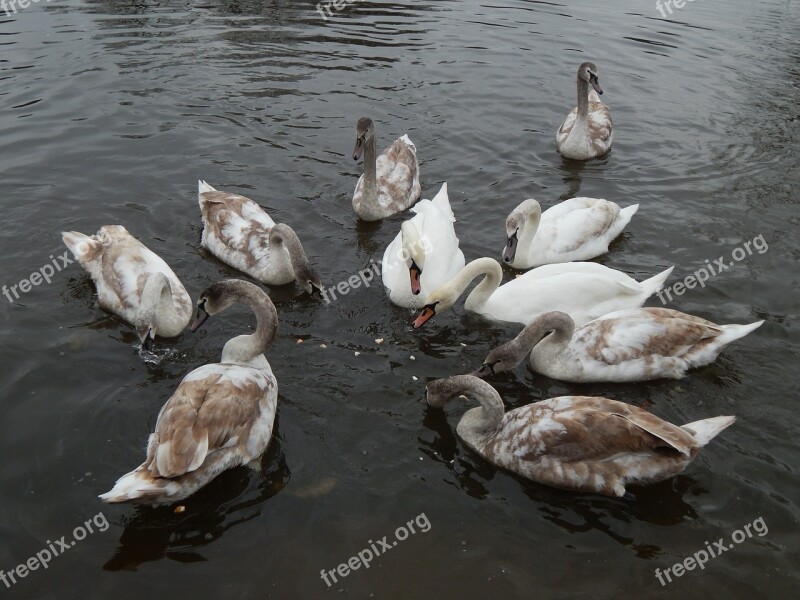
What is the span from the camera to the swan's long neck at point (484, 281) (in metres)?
9.47

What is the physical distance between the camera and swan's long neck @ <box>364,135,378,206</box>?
1185 cm

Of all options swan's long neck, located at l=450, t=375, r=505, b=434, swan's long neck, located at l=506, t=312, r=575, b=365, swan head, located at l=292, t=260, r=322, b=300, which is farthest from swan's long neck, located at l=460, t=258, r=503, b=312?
swan's long neck, located at l=450, t=375, r=505, b=434

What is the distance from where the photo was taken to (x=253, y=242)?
10.5m

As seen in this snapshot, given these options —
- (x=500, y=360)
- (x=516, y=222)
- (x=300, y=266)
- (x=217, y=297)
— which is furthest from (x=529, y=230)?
(x=217, y=297)

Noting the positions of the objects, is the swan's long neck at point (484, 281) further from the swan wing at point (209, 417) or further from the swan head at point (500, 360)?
the swan wing at point (209, 417)

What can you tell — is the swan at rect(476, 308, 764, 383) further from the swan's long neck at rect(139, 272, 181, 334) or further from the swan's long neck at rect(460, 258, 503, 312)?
the swan's long neck at rect(139, 272, 181, 334)

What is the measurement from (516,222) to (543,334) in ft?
8.04

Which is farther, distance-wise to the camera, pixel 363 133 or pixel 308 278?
pixel 363 133

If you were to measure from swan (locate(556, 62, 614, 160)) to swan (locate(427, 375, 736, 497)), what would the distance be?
25.3 ft

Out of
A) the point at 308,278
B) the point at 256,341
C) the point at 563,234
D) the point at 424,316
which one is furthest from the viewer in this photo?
the point at 563,234
